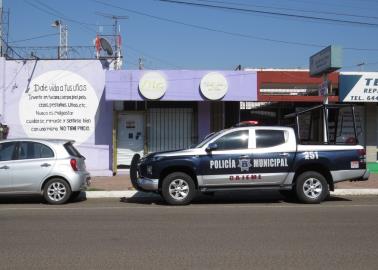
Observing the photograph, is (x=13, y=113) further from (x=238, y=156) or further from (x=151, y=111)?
(x=238, y=156)

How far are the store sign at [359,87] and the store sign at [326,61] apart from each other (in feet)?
6.39

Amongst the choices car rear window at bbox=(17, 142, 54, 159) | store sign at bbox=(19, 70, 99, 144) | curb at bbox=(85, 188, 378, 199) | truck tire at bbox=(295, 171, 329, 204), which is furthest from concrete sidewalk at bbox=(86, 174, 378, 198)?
truck tire at bbox=(295, 171, 329, 204)

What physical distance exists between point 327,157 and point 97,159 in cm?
955

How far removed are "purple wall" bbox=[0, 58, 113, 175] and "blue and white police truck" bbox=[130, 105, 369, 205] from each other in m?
7.07

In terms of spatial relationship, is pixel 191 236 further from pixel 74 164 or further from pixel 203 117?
pixel 203 117

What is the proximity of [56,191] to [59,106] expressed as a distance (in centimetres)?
710

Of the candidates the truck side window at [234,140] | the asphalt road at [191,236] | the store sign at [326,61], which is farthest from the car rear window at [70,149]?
the store sign at [326,61]

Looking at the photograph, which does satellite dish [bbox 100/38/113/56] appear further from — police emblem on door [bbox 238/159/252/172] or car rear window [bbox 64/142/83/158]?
police emblem on door [bbox 238/159/252/172]

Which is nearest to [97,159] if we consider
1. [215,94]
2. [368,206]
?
[215,94]

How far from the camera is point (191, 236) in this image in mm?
8516

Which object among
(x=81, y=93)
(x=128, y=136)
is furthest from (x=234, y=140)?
(x=81, y=93)

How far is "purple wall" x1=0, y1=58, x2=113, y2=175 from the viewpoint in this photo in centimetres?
1972

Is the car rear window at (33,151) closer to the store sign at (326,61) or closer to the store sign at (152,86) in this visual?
the store sign at (152,86)

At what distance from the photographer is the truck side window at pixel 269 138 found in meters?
12.9
